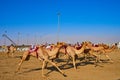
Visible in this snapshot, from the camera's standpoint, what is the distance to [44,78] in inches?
594

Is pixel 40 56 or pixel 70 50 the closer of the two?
pixel 40 56

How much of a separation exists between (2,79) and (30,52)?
12.9 feet

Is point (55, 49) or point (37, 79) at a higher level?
point (55, 49)

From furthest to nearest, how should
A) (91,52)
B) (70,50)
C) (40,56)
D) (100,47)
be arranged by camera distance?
(100,47) → (91,52) → (70,50) → (40,56)

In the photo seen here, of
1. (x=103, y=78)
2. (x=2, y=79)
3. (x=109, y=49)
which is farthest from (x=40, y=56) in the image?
(x=109, y=49)

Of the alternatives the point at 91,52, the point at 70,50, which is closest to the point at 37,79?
the point at 70,50

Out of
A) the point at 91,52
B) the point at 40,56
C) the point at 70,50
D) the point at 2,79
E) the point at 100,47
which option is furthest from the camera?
the point at 100,47

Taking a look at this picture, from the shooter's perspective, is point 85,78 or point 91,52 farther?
point 91,52

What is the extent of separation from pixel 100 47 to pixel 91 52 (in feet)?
9.18

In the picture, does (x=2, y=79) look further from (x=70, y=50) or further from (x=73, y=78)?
(x=70, y=50)

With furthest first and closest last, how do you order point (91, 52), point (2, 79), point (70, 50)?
point (91, 52), point (70, 50), point (2, 79)

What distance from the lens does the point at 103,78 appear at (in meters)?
15.1

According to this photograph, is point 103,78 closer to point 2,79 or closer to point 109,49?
point 2,79

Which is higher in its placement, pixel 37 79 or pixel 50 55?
pixel 50 55
